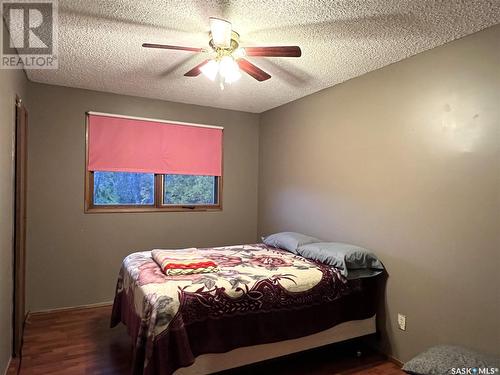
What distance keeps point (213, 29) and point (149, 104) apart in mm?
2281

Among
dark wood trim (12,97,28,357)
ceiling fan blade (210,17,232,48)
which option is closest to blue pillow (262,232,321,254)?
ceiling fan blade (210,17,232,48)

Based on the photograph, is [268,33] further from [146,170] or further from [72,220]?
[72,220]

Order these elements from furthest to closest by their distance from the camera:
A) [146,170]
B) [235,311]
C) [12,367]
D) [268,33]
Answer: [146,170] → [12,367] → [268,33] → [235,311]

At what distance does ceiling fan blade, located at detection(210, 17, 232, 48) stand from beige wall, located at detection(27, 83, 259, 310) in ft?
7.22

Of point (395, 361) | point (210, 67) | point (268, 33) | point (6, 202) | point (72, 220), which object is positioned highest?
point (268, 33)

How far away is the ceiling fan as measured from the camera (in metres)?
2.04

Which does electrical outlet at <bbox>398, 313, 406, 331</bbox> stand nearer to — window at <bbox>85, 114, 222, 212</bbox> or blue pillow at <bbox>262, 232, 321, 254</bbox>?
blue pillow at <bbox>262, 232, 321, 254</bbox>

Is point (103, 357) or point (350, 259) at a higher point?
point (350, 259)

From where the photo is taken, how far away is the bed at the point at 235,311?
2.00 m

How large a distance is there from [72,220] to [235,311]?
2.46m

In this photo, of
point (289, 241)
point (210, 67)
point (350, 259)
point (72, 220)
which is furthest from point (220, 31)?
point (72, 220)

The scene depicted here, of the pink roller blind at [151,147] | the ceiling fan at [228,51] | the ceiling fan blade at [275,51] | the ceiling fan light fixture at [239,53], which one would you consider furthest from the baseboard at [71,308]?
the ceiling fan blade at [275,51]

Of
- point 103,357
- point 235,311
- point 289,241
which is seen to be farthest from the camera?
point 289,241

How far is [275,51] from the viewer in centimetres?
211
